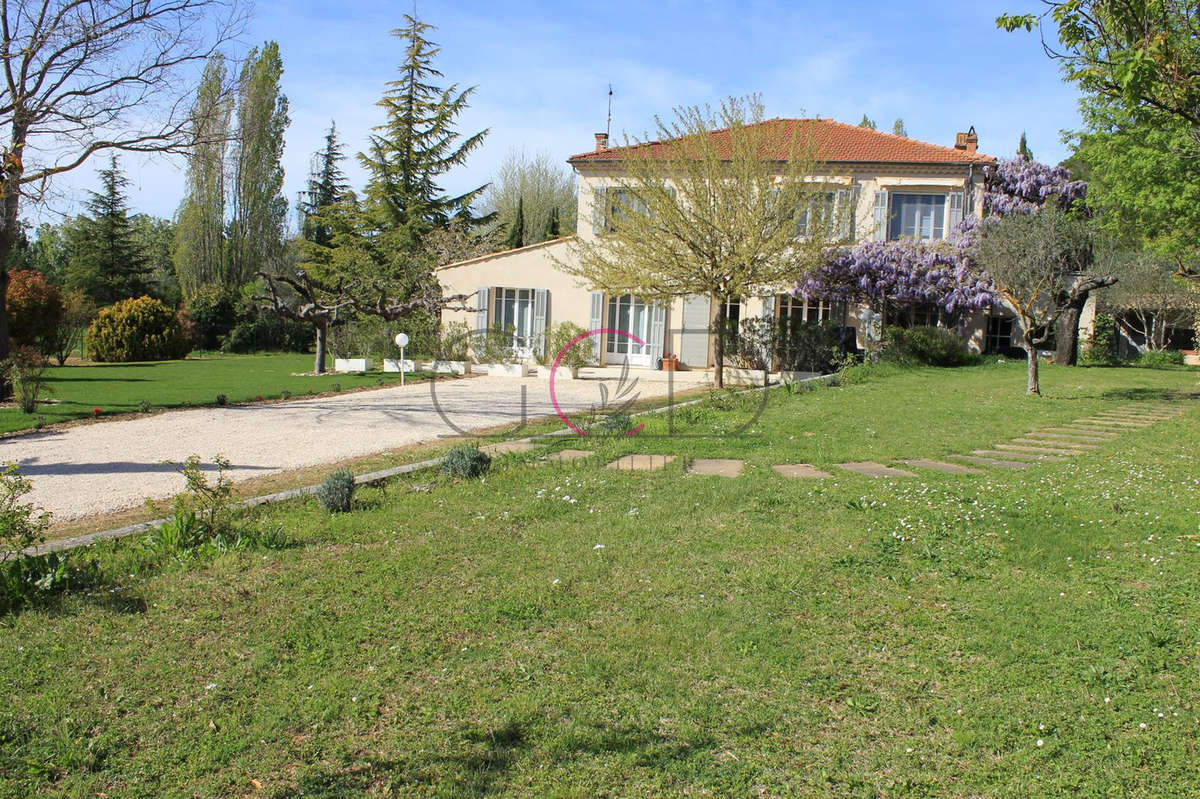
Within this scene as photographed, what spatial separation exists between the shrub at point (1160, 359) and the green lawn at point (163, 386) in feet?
71.6

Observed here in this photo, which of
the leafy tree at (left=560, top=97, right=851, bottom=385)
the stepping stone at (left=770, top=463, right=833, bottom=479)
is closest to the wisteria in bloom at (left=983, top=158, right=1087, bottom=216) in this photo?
the leafy tree at (left=560, top=97, right=851, bottom=385)

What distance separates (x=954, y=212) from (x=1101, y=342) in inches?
245

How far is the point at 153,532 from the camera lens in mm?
5633

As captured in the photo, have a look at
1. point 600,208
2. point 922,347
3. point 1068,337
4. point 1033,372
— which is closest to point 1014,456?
point 1033,372

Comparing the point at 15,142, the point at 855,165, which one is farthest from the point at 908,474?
the point at 855,165

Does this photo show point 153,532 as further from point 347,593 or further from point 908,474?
point 908,474

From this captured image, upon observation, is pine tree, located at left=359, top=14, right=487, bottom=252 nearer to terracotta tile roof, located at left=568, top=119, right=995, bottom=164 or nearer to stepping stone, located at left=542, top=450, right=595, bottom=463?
terracotta tile roof, located at left=568, top=119, right=995, bottom=164

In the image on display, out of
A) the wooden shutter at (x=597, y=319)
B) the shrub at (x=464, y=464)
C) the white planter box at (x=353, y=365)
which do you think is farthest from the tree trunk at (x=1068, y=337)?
the shrub at (x=464, y=464)

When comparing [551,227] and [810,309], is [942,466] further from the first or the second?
[551,227]

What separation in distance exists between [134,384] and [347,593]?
16313mm

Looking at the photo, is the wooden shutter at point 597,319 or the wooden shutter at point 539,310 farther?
the wooden shutter at point 539,310

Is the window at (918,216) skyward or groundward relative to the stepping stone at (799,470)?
skyward

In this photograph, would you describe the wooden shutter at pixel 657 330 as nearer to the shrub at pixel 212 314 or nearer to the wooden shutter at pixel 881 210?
the wooden shutter at pixel 881 210

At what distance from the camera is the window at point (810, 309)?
23375 mm
